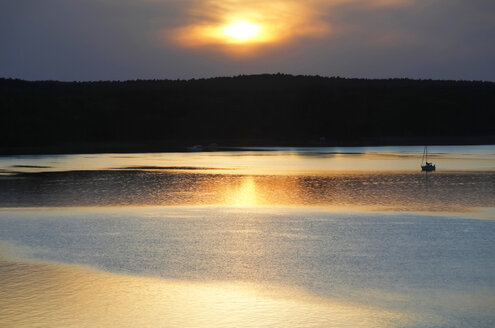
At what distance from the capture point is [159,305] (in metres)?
14.8

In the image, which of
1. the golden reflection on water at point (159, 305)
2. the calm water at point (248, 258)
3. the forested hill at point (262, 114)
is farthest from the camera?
the forested hill at point (262, 114)

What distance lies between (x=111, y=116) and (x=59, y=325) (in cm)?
14645

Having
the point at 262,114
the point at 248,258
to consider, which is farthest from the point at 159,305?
the point at 262,114

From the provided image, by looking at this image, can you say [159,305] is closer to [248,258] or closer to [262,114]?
[248,258]

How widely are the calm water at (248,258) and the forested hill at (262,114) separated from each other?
362 feet

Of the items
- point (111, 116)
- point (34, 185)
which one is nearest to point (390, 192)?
point (34, 185)

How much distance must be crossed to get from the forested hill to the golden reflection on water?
126501 mm

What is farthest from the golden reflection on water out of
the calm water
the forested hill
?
the forested hill

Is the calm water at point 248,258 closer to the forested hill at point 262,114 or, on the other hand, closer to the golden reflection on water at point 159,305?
the golden reflection on water at point 159,305

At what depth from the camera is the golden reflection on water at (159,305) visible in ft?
44.1

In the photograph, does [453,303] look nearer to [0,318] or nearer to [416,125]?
[0,318]

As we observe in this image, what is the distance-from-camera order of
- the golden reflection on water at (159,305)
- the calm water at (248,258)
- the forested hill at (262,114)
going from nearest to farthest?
1. the golden reflection on water at (159,305)
2. the calm water at (248,258)
3. the forested hill at (262,114)

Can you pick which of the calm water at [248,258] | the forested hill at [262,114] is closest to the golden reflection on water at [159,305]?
the calm water at [248,258]

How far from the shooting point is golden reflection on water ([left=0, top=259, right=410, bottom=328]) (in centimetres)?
1345
